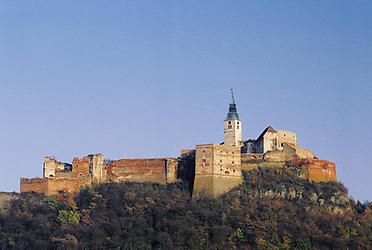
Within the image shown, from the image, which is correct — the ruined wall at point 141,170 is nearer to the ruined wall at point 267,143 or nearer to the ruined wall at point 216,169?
the ruined wall at point 216,169

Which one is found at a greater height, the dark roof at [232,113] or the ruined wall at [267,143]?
the dark roof at [232,113]

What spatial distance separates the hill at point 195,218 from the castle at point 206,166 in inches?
32.9

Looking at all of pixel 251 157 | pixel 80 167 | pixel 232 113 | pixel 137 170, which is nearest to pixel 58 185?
pixel 80 167

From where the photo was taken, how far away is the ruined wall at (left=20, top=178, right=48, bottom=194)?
81.2m

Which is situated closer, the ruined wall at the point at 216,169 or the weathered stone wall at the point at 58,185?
the ruined wall at the point at 216,169

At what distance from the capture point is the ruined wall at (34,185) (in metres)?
81.2

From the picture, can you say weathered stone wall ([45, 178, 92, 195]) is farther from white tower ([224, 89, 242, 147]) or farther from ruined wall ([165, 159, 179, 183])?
white tower ([224, 89, 242, 147])

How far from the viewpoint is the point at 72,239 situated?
236 feet

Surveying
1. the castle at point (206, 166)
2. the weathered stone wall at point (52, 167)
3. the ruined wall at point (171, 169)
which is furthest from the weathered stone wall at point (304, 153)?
the weathered stone wall at point (52, 167)

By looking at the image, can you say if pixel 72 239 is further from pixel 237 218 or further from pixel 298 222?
pixel 298 222

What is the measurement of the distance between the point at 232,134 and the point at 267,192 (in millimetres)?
7711

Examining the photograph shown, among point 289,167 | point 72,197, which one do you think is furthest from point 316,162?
point 72,197

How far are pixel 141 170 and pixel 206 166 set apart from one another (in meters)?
6.58

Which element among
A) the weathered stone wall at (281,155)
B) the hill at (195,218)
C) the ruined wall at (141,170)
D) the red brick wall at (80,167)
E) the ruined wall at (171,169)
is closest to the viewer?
the hill at (195,218)
